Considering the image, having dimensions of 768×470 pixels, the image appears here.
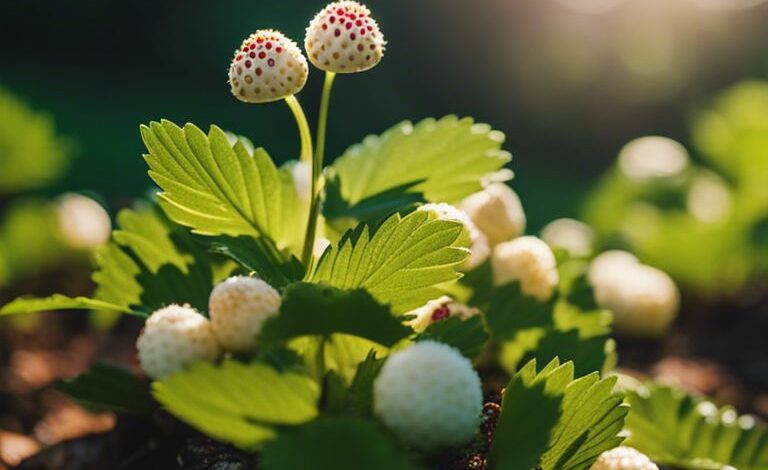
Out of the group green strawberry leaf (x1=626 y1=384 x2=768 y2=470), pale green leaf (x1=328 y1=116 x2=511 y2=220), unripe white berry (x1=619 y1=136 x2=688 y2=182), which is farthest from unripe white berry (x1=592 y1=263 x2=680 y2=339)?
pale green leaf (x1=328 y1=116 x2=511 y2=220)

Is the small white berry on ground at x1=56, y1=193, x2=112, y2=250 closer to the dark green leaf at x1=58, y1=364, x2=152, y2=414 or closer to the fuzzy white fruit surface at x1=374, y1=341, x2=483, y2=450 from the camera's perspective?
the dark green leaf at x1=58, y1=364, x2=152, y2=414

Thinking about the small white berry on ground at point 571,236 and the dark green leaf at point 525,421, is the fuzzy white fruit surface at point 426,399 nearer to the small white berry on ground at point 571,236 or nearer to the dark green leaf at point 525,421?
the dark green leaf at point 525,421

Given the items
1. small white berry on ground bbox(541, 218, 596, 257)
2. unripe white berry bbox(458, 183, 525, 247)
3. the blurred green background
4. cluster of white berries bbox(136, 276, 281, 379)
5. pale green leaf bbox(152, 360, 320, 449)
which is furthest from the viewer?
the blurred green background

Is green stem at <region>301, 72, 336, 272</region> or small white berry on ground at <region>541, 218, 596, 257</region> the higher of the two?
green stem at <region>301, 72, 336, 272</region>

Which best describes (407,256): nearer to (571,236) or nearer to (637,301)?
(637,301)

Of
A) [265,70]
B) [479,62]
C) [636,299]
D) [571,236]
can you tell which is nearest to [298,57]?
[265,70]

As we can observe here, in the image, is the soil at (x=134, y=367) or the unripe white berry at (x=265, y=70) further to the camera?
the soil at (x=134, y=367)

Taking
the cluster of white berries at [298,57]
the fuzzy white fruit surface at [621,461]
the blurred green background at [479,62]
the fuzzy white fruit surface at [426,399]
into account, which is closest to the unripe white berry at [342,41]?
the cluster of white berries at [298,57]

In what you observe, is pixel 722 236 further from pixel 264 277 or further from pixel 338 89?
pixel 338 89
